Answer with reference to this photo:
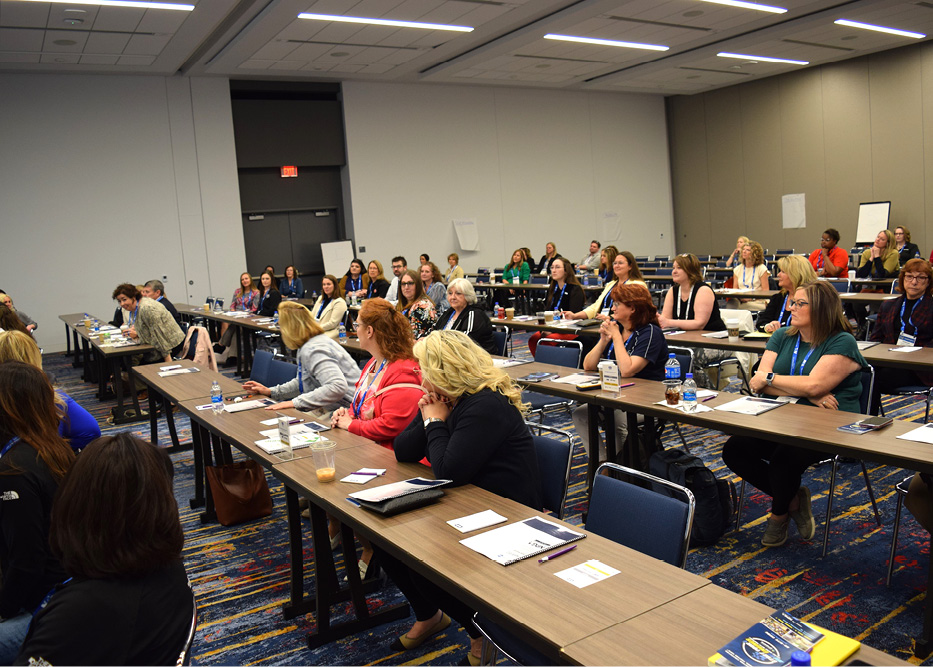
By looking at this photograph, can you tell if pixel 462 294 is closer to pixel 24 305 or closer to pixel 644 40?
pixel 644 40

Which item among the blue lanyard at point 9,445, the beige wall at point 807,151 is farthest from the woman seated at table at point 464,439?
the beige wall at point 807,151

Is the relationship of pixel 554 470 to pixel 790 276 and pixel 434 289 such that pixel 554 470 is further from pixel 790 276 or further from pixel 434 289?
pixel 434 289

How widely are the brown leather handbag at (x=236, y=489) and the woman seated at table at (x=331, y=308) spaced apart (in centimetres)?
383

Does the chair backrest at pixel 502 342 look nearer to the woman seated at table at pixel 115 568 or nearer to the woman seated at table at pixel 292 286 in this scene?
the woman seated at table at pixel 115 568

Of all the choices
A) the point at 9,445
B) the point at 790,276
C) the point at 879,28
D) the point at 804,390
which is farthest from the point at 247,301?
the point at 879,28

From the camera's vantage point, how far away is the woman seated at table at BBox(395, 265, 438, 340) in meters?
6.96

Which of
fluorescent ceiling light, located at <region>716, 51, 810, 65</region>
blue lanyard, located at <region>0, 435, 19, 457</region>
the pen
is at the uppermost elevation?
fluorescent ceiling light, located at <region>716, 51, 810, 65</region>

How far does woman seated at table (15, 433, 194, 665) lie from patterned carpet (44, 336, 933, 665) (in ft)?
4.83

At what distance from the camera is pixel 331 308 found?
8.67 m

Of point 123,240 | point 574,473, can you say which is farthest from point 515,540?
point 123,240

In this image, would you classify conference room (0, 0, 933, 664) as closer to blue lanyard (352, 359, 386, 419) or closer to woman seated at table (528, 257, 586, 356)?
blue lanyard (352, 359, 386, 419)

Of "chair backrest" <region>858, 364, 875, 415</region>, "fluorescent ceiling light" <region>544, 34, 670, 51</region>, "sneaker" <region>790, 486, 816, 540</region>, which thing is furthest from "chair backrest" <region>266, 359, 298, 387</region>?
"fluorescent ceiling light" <region>544, 34, 670, 51</region>

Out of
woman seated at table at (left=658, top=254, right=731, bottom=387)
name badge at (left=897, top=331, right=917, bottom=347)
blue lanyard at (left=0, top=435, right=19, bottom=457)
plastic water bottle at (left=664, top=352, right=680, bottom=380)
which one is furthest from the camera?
woman seated at table at (left=658, top=254, right=731, bottom=387)

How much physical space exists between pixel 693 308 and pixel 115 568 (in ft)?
18.0
